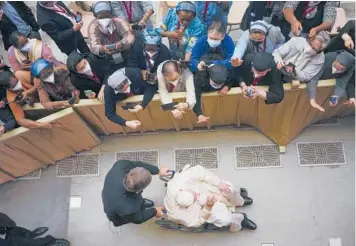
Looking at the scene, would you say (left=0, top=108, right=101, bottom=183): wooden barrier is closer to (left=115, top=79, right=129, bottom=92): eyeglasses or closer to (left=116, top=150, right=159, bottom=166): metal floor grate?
(left=116, top=150, right=159, bottom=166): metal floor grate

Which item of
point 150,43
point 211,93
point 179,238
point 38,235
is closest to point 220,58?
point 211,93

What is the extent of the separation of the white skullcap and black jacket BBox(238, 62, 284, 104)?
44.7 inches

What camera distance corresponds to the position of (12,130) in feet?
15.0

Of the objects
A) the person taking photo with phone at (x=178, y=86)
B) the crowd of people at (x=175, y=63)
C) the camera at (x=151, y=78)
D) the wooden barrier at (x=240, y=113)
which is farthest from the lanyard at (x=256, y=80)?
the camera at (x=151, y=78)

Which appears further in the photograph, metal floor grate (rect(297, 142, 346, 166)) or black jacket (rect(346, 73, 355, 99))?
metal floor grate (rect(297, 142, 346, 166))

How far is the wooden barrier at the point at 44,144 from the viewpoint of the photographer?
4.60 meters

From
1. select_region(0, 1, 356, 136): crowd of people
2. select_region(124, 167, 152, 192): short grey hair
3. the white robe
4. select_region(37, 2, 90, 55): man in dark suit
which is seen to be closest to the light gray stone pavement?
the white robe

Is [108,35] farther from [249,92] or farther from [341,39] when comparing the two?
[341,39]

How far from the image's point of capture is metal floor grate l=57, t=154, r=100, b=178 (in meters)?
5.35

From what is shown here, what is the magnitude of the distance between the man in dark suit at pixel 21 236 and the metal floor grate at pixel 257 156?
2.08m

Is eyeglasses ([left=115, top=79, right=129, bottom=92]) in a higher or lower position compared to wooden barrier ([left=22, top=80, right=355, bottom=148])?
higher

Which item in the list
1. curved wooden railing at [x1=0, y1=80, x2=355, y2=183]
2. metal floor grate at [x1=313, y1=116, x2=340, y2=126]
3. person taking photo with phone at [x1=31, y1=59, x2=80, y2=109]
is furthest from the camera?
metal floor grate at [x1=313, y1=116, x2=340, y2=126]

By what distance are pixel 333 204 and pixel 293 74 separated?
1618 millimetres

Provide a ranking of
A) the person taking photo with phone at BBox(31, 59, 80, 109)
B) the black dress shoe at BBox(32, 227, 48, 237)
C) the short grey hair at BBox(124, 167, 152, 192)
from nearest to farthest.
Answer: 1. the short grey hair at BBox(124, 167, 152, 192)
2. the person taking photo with phone at BBox(31, 59, 80, 109)
3. the black dress shoe at BBox(32, 227, 48, 237)
